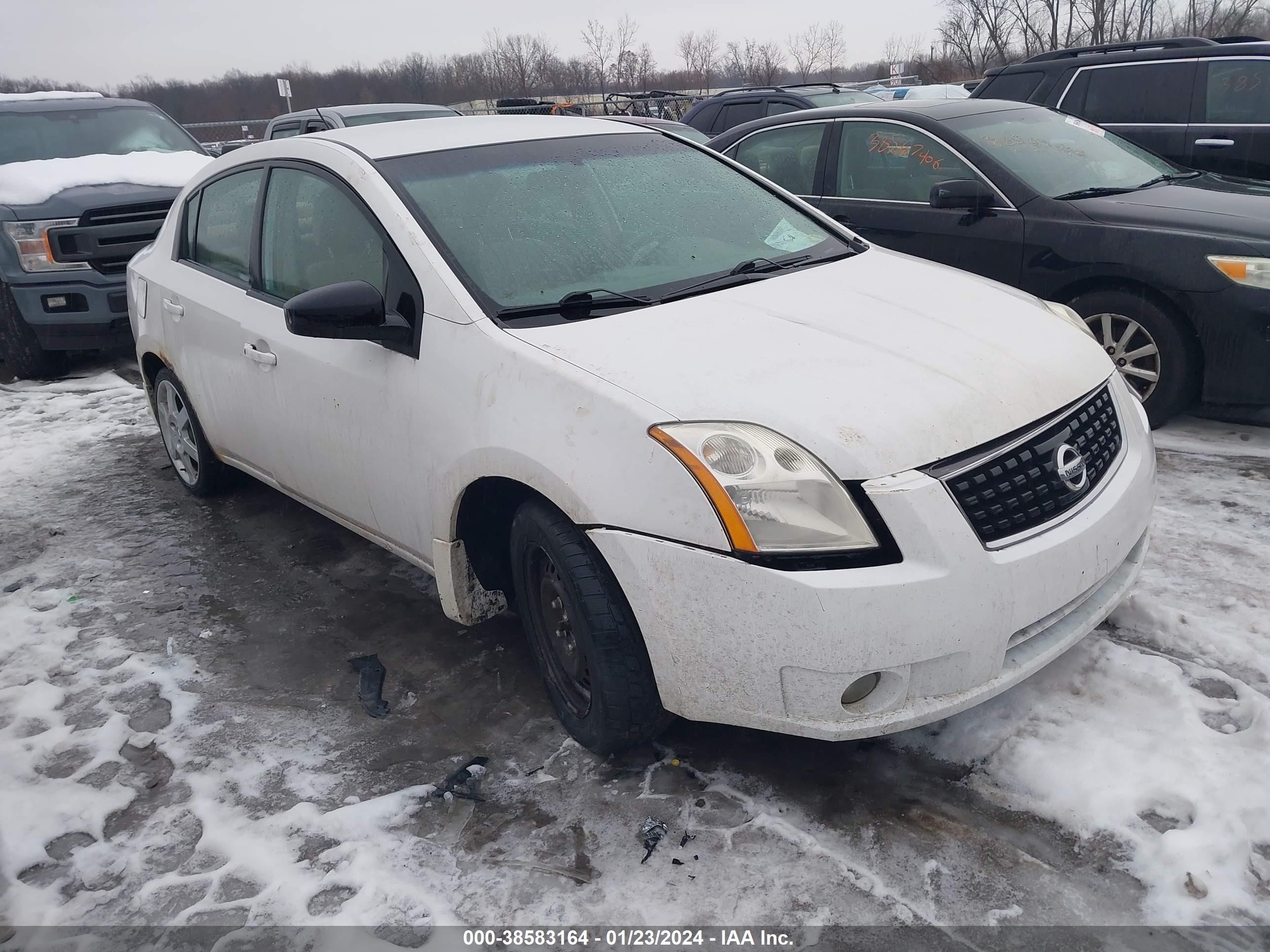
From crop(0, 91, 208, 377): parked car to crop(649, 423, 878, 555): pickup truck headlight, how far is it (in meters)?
6.41

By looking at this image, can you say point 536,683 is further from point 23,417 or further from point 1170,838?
point 23,417

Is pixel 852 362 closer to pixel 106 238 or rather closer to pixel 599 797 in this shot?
pixel 599 797

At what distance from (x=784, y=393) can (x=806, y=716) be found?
30.5 inches

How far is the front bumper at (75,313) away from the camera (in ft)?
23.3

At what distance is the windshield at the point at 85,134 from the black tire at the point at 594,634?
7.20 meters

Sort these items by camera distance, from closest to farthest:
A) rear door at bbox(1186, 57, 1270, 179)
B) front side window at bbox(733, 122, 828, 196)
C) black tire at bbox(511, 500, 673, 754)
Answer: black tire at bbox(511, 500, 673, 754) → front side window at bbox(733, 122, 828, 196) → rear door at bbox(1186, 57, 1270, 179)

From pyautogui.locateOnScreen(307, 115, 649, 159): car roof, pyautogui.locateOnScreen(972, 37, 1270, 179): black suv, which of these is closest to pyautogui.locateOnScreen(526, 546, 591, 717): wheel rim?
pyautogui.locateOnScreen(307, 115, 649, 159): car roof

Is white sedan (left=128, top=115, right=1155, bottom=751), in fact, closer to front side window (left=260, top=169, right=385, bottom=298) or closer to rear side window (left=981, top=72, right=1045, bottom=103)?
front side window (left=260, top=169, right=385, bottom=298)

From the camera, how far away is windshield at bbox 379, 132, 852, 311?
305 cm

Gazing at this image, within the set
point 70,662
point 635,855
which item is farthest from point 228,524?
point 635,855

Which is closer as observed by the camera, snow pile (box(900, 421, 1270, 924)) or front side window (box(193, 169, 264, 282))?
snow pile (box(900, 421, 1270, 924))

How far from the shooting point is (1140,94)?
711cm

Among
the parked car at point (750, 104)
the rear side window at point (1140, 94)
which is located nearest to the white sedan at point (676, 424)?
the rear side window at point (1140, 94)

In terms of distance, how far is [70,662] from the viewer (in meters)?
3.53
